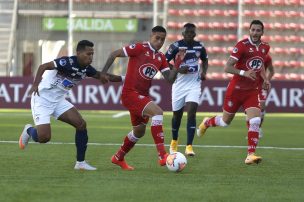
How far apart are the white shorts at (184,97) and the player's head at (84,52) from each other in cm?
376

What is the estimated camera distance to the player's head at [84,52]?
11.0m

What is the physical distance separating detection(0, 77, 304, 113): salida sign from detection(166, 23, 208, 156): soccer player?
12940 mm

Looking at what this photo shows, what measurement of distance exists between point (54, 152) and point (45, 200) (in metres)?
5.59

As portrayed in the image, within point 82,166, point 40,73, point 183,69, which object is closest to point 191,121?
point 183,69

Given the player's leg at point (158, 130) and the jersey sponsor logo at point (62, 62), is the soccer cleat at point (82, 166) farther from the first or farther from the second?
the jersey sponsor logo at point (62, 62)

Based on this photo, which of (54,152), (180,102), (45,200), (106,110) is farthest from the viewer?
(106,110)

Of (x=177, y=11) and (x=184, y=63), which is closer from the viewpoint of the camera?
(x=184, y=63)

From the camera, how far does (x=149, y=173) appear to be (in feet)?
35.5

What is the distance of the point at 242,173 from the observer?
11.0 m

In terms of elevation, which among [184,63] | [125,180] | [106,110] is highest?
[184,63]

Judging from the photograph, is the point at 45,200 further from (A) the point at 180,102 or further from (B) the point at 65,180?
(A) the point at 180,102

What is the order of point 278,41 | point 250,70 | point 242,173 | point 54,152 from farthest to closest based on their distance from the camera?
point 278,41 → point 54,152 → point 250,70 → point 242,173

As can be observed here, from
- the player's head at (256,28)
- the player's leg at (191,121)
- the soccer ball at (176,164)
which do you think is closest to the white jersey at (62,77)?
the soccer ball at (176,164)

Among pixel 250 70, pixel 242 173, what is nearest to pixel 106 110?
pixel 250 70
